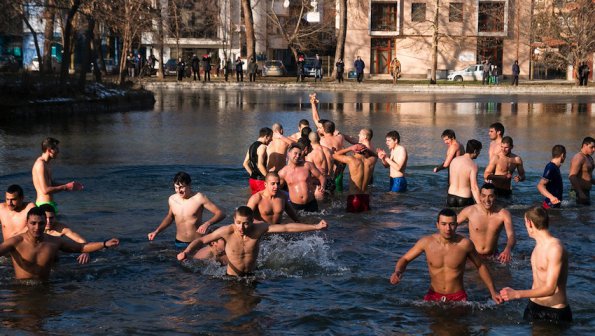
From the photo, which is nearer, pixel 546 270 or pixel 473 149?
pixel 546 270

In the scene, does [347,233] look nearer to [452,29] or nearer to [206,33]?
[452,29]

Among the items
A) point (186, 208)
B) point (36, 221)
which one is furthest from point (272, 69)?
point (36, 221)

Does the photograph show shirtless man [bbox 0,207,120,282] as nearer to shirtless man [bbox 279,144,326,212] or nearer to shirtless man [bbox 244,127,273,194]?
shirtless man [bbox 279,144,326,212]

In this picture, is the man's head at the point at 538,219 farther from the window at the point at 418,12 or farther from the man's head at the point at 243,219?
the window at the point at 418,12

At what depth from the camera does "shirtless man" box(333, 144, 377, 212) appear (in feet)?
44.9

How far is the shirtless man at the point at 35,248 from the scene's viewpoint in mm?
9242

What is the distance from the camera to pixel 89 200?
15.3 meters

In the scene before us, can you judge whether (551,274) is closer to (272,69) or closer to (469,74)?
(469,74)

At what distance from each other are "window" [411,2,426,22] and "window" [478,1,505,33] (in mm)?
4139

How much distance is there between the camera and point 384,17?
67938mm

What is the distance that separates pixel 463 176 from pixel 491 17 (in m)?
55.3

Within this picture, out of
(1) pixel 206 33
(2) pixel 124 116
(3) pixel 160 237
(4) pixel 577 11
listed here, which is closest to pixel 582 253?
(3) pixel 160 237

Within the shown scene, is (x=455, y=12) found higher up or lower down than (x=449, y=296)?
higher up

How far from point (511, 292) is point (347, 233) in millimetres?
5598
